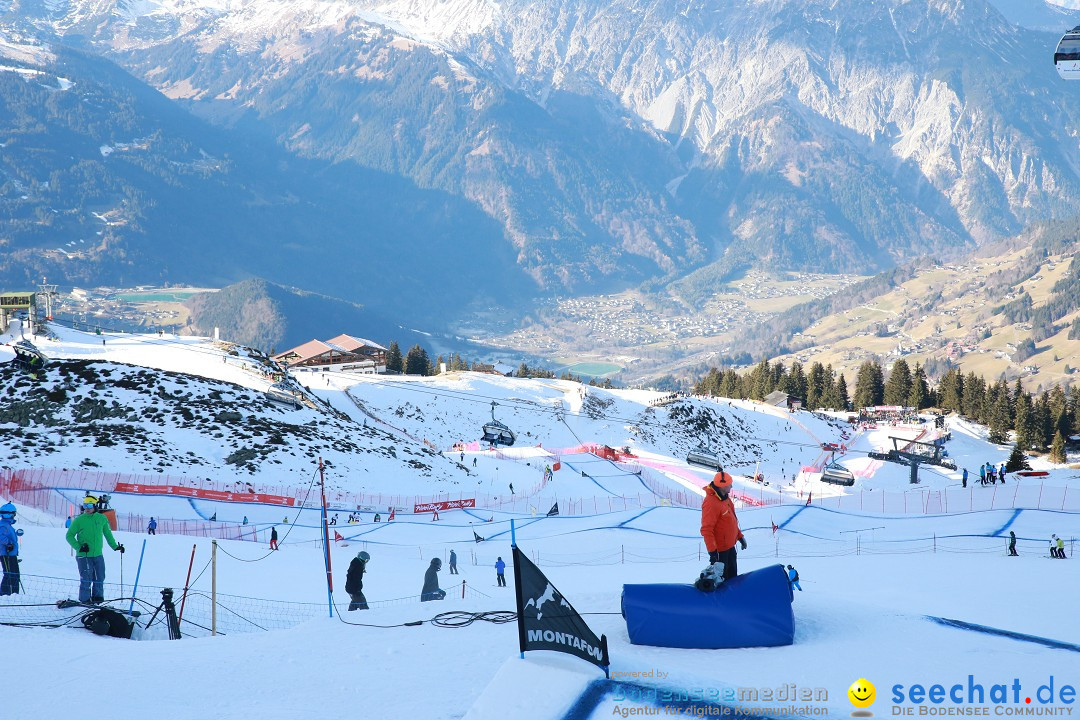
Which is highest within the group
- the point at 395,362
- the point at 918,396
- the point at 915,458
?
the point at 395,362

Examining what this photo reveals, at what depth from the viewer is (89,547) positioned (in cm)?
1611

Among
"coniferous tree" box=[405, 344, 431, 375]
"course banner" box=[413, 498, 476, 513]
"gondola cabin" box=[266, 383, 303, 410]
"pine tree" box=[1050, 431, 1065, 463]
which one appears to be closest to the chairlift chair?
"gondola cabin" box=[266, 383, 303, 410]

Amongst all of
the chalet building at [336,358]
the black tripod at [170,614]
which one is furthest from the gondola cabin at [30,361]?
A: the chalet building at [336,358]

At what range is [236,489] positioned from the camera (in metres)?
42.5

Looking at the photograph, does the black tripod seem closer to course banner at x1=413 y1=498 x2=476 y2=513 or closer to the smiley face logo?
the smiley face logo

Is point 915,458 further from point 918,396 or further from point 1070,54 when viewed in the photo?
point 918,396

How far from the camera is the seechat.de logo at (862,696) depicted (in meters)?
11.0

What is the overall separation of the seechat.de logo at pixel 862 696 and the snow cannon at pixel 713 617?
5.79ft

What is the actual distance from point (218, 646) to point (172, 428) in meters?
37.0

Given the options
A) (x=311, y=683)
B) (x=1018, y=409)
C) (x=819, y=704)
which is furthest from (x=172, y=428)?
(x=1018, y=409)

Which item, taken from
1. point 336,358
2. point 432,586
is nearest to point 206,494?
point 432,586

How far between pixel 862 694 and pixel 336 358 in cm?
9764

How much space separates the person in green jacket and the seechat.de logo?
11.8 m

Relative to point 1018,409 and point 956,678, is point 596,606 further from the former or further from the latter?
point 1018,409
